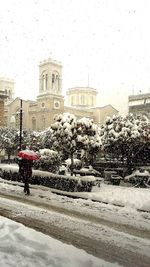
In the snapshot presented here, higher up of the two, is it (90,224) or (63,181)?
(63,181)

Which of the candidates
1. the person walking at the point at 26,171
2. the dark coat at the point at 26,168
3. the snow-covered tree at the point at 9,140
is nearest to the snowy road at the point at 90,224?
the person walking at the point at 26,171

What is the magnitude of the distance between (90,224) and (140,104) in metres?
44.8

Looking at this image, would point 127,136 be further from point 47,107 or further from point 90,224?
point 47,107

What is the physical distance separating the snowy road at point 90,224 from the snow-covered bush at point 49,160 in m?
6.41

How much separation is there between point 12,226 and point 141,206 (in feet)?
16.6

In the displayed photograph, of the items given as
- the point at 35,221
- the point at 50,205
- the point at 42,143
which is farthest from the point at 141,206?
the point at 42,143

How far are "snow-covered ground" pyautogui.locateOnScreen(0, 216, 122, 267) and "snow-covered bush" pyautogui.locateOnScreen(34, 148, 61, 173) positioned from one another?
1263 centimetres

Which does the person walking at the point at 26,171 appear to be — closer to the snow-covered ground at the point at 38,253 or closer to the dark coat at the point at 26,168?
the dark coat at the point at 26,168

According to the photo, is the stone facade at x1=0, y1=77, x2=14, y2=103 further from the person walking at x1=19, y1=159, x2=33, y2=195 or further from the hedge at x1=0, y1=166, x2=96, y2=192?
the person walking at x1=19, y1=159, x2=33, y2=195

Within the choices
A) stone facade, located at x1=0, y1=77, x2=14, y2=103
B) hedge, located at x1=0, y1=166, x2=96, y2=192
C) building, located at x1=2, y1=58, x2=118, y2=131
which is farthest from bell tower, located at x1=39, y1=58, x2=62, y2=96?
hedge, located at x1=0, y1=166, x2=96, y2=192

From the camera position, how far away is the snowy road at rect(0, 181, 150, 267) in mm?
6777

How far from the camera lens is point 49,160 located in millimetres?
20391

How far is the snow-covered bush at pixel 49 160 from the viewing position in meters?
20.4

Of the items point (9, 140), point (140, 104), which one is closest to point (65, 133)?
point (9, 140)
